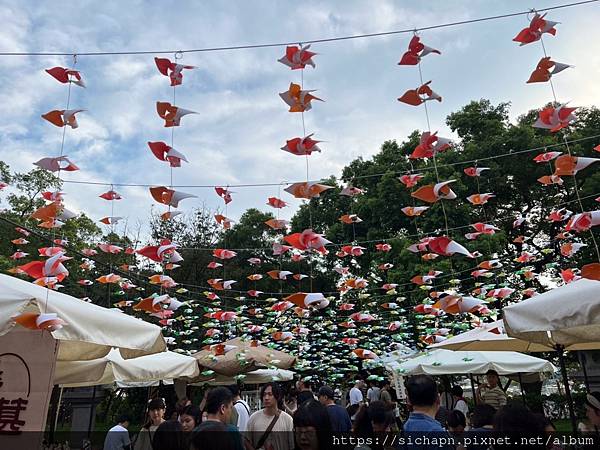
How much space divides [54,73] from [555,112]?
4473 mm

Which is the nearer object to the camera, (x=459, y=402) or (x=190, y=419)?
(x=190, y=419)

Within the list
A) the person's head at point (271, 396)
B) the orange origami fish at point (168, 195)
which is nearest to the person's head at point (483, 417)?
the person's head at point (271, 396)

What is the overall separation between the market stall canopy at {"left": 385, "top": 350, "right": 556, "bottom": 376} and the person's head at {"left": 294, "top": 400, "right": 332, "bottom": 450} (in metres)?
5.62

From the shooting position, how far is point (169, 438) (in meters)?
2.58

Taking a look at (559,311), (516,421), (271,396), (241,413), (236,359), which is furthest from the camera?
(236,359)

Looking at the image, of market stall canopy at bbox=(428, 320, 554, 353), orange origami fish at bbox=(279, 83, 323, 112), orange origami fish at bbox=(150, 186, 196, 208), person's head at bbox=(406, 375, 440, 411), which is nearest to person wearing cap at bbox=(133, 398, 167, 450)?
orange origami fish at bbox=(150, 186, 196, 208)

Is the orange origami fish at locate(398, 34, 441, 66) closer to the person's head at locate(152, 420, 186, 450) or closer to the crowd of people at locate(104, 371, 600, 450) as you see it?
the crowd of people at locate(104, 371, 600, 450)

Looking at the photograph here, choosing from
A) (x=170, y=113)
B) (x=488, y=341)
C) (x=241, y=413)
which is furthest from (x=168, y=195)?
(x=488, y=341)

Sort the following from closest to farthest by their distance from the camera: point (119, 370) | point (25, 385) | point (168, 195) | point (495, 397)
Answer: point (25, 385) → point (168, 195) → point (119, 370) → point (495, 397)

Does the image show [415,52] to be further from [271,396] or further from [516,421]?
[271,396]

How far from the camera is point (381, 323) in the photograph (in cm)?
1365

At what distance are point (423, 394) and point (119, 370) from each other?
13.7 ft

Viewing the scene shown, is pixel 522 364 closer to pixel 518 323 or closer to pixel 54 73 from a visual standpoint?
pixel 518 323

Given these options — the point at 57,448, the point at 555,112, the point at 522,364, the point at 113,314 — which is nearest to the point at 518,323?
the point at 555,112
